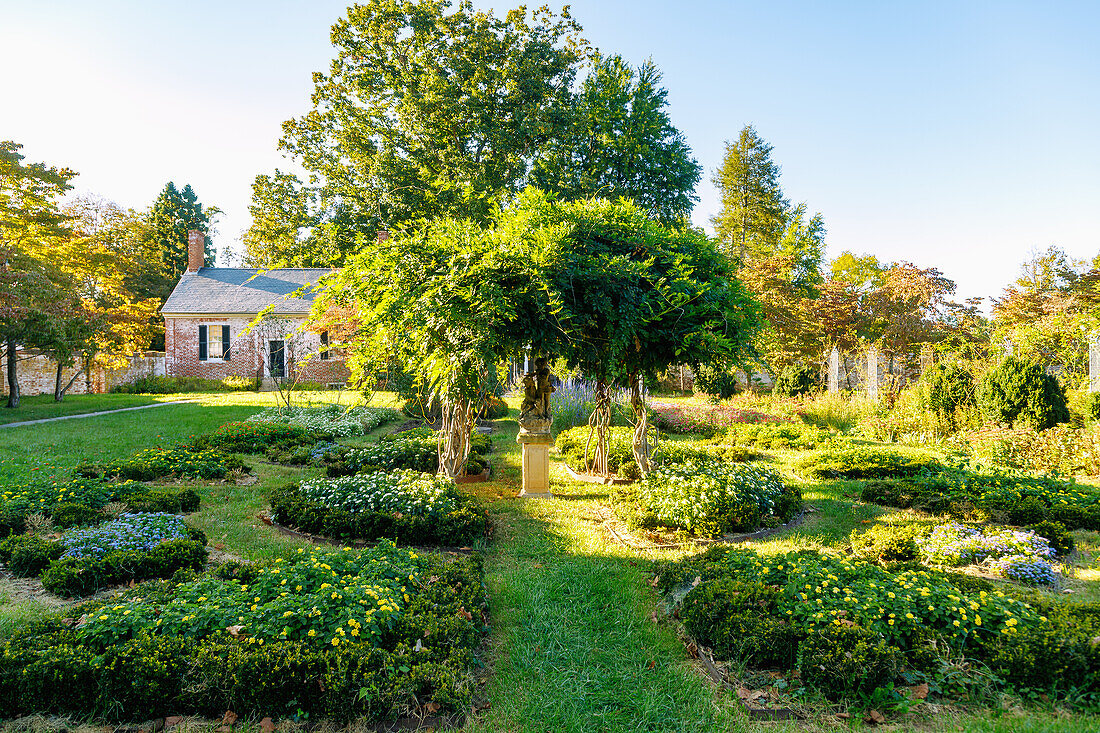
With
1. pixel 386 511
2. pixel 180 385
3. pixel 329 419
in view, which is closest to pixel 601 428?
pixel 386 511

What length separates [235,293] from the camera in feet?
86.2

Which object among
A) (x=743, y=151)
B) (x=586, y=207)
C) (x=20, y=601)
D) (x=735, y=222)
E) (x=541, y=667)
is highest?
(x=743, y=151)

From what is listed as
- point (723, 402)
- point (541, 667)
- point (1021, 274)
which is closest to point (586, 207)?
point (541, 667)

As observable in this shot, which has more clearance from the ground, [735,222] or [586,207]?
[735,222]

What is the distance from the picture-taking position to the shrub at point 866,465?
25.6 ft

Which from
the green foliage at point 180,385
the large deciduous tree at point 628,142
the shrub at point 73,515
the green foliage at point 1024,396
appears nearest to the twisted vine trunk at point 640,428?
the shrub at point 73,515

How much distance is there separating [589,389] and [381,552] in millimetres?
10436

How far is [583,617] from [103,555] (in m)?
3.60

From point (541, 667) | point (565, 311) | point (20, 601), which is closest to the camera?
point (541, 667)

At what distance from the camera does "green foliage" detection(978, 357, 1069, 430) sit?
360 inches

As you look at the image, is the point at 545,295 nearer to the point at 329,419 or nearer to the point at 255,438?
the point at 255,438

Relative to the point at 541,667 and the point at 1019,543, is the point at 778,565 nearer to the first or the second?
the point at 541,667

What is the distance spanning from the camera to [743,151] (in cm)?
3809

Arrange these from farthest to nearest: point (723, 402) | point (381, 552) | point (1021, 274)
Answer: point (1021, 274) → point (723, 402) → point (381, 552)
